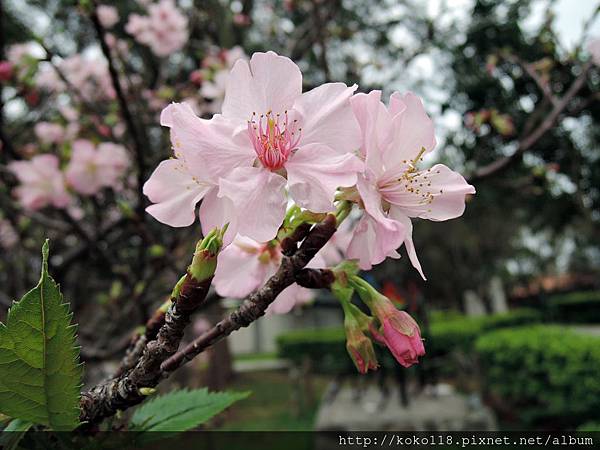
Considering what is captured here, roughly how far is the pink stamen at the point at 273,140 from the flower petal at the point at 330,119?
0.02 metres

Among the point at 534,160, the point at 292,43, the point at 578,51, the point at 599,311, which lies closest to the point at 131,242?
the point at 292,43

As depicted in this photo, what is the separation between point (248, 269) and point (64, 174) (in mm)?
2337

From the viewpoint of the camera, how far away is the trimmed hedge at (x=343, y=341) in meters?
11.1

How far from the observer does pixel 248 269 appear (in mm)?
875

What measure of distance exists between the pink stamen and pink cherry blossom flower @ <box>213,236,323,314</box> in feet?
0.66

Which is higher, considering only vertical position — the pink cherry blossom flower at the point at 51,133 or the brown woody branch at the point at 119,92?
the pink cherry blossom flower at the point at 51,133

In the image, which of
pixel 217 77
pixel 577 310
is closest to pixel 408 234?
pixel 217 77

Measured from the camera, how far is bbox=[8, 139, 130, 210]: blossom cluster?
2.60 meters

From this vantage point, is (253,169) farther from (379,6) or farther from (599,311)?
(599,311)

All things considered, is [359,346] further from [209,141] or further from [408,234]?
[209,141]

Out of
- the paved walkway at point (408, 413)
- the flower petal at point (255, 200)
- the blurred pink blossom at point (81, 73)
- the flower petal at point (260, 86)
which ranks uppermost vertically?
the blurred pink blossom at point (81, 73)

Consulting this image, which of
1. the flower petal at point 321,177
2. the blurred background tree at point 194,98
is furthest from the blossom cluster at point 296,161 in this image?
the blurred background tree at point 194,98

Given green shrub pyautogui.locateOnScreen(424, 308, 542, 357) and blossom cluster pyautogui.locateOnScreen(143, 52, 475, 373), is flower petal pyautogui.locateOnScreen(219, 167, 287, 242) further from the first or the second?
green shrub pyautogui.locateOnScreen(424, 308, 542, 357)

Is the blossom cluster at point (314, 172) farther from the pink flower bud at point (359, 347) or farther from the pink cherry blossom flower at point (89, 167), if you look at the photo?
the pink cherry blossom flower at point (89, 167)
